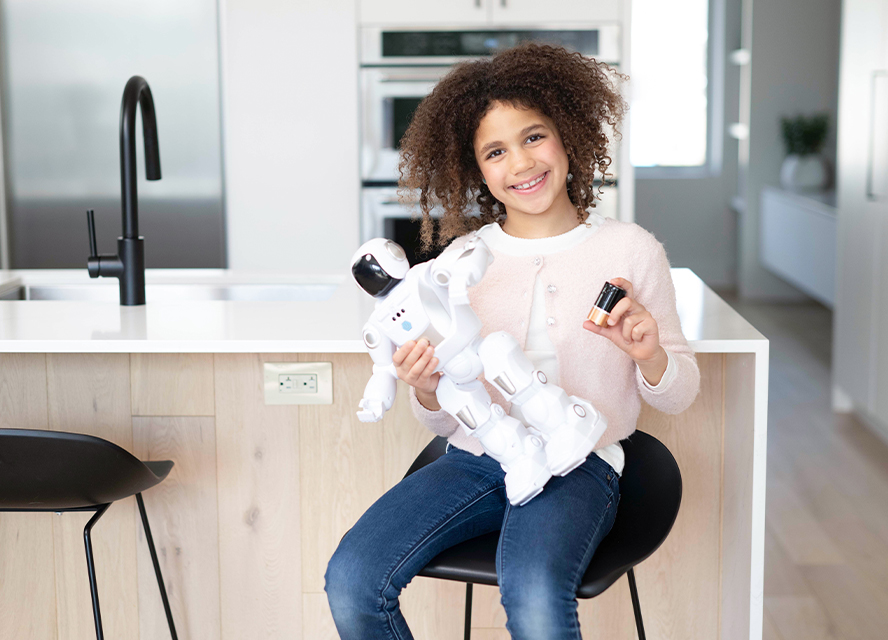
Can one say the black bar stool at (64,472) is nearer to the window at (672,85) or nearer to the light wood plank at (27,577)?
the light wood plank at (27,577)

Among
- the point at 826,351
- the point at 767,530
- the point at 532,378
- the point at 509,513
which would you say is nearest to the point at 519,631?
the point at 509,513

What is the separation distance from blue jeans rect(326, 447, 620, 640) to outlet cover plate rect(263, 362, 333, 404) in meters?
0.38

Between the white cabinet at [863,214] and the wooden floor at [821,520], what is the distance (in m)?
0.17

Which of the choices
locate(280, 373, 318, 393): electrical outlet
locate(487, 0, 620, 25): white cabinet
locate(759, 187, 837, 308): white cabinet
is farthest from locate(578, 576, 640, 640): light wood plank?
locate(759, 187, 837, 308): white cabinet

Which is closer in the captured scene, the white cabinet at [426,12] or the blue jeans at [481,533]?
the blue jeans at [481,533]

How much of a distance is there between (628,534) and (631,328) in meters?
0.28

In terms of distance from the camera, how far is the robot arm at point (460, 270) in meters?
1.08

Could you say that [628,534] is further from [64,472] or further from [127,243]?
[127,243]

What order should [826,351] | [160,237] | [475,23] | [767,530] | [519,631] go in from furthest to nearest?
[826,351]
[160,237]
[475,23]
[767,530]
[519,631]

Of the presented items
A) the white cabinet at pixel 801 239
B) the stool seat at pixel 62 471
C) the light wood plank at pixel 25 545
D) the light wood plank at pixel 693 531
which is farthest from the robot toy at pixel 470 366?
the white cabinet at pixel 801 239

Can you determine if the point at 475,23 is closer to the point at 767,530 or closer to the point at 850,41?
the point at 850,41

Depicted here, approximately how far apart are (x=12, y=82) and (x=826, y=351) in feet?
12.5

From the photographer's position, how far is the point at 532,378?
1120 mm

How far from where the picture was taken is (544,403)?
3.68ft
